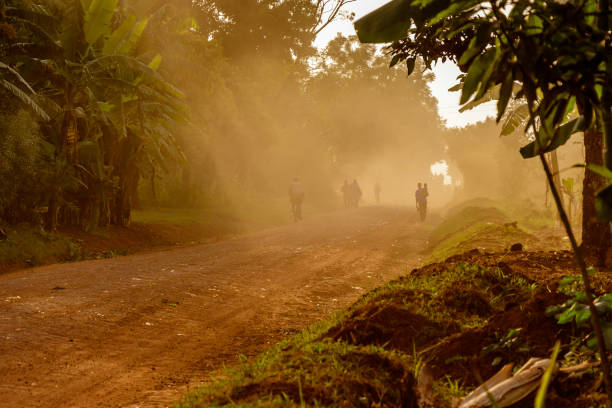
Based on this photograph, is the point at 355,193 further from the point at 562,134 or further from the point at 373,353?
the point at 562,134

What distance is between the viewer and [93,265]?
41.1ft

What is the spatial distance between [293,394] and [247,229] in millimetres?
23948

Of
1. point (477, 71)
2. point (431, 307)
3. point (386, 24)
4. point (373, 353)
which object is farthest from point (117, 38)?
point (477, 71)

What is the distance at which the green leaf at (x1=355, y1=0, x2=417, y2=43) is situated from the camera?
3.59 meters

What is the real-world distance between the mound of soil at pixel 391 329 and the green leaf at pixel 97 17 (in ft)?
42.3

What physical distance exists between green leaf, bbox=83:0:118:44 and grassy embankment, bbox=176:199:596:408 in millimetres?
12225

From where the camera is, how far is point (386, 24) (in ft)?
11.9

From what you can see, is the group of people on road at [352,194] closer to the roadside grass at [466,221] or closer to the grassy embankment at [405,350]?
the roadside grass at [466,221]

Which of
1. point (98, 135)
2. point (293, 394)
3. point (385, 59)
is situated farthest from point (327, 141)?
point (293, 394)

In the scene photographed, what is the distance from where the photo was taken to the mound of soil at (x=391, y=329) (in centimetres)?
565

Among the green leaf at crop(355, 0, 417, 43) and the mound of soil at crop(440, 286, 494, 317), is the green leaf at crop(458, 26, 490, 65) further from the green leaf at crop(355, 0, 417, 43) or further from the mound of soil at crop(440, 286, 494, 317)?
the mound of soil at crop(440, 286, 494, 317)

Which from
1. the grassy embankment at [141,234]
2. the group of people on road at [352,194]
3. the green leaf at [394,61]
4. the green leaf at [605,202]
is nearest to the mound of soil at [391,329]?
the green leaf at [394,61]

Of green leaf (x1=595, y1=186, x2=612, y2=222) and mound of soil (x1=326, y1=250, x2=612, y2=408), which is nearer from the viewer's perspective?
green leaf (x1=595, y1=186, x2=612, y2=222)

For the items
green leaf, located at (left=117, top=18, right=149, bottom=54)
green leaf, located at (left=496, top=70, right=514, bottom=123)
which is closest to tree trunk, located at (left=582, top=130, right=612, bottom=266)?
green leaf, located at (left=496, top=70, right=514, bottom=123)
